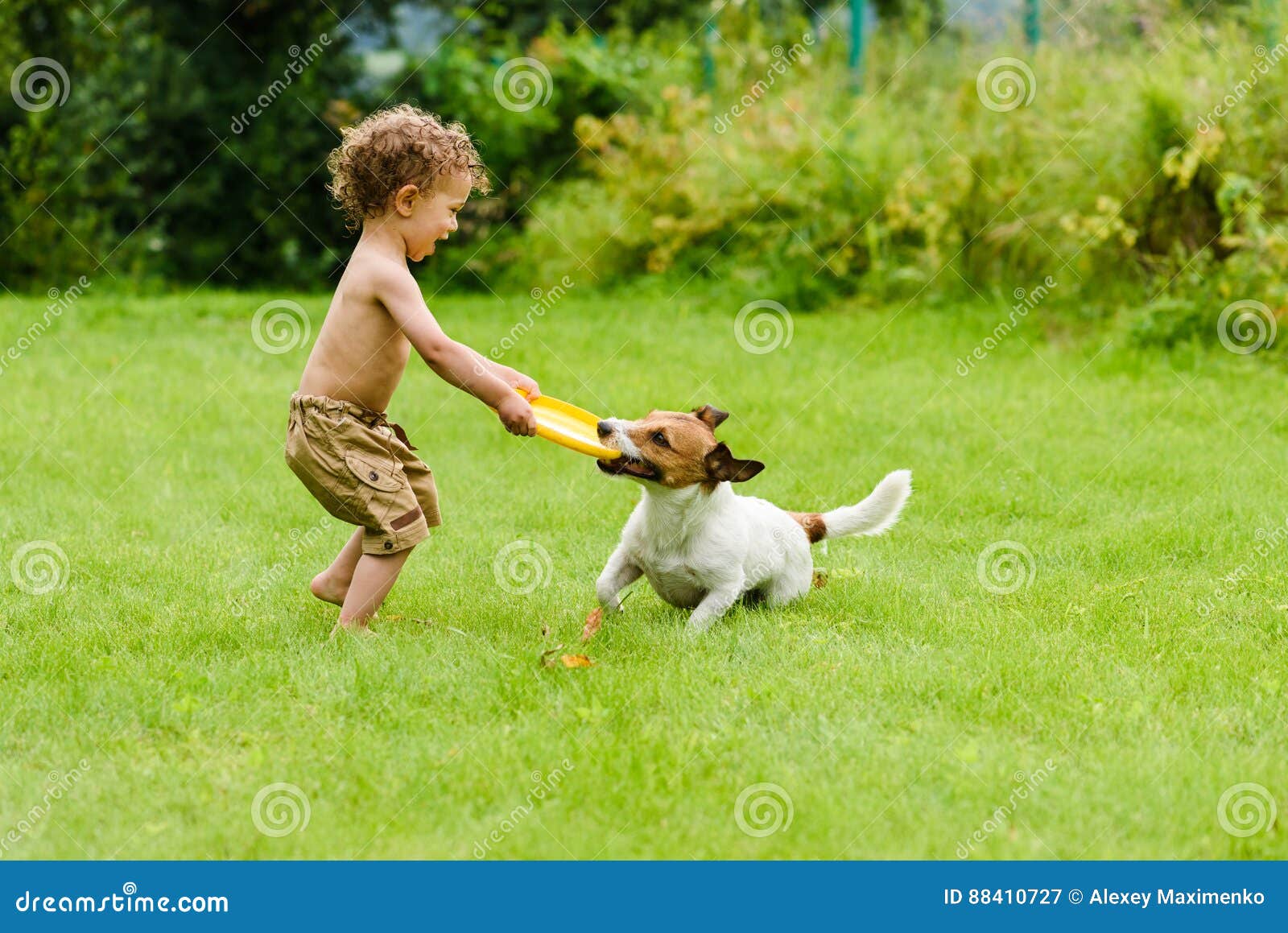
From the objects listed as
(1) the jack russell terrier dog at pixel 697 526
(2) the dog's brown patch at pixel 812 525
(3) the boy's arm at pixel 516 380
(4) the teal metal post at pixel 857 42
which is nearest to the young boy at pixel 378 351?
(3) the boy's arm at pixel 516 380

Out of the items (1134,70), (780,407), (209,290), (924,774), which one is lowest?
(209,290)

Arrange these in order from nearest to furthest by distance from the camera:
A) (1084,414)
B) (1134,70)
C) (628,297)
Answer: (1084,414)
(1134,70)
(628,297)

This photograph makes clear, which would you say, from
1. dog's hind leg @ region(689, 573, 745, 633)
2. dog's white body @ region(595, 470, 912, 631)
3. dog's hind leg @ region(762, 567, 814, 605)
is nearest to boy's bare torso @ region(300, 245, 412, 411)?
dog's white body @ region(595, 470, 912, 631)

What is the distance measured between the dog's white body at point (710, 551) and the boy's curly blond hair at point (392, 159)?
138 centimetres

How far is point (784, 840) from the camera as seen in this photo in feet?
11.7

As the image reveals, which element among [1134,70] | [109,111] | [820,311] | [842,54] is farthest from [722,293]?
[109,111]

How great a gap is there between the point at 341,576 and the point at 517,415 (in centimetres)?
117

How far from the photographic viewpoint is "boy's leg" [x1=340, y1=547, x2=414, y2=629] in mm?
5070

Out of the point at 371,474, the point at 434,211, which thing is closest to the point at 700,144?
the point at 434,211

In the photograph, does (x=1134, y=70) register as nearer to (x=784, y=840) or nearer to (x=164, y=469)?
(x=164, y=469)

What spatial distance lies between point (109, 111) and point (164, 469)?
10436 mm

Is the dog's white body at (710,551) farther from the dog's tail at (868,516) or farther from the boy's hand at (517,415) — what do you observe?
the boy's hand at (517,415)

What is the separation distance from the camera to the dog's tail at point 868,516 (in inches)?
225

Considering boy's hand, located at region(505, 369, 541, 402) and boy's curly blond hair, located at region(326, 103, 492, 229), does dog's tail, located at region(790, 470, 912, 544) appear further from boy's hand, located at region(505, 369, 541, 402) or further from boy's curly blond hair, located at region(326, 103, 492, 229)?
boy's curly blond hair, located at region(326, 103, 492, 229)
